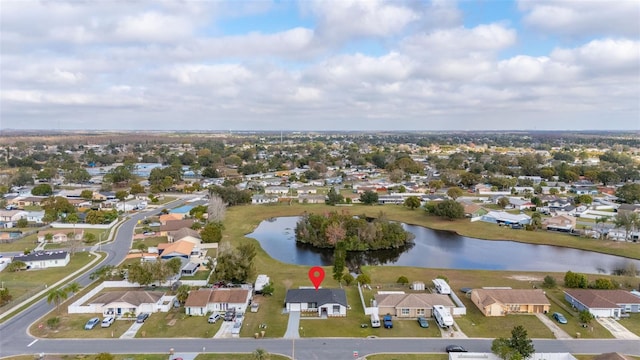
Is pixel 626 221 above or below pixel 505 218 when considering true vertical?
above

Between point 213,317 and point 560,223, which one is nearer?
point 213,317

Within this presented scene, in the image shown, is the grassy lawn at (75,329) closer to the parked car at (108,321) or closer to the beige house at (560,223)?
the parked car at (108,321)

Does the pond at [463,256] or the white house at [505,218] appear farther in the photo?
the white house at [505,218]

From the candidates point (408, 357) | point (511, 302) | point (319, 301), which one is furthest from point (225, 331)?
point (511, 302)

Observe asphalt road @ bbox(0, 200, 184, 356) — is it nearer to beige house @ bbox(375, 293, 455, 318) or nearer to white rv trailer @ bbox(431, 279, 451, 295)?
beige house @ bbox(375, 293, 455, 318)

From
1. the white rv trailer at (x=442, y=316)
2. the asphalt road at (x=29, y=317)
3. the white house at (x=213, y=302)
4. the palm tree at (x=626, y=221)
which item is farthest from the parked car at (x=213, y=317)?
the palm tree at (x=626, y=221)

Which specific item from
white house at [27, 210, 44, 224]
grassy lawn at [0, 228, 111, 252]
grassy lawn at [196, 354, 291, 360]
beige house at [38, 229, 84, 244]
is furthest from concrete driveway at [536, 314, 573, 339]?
white house at [27, 210, 44, 224]

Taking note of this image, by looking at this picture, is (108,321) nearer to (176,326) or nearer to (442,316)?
(176,326)
